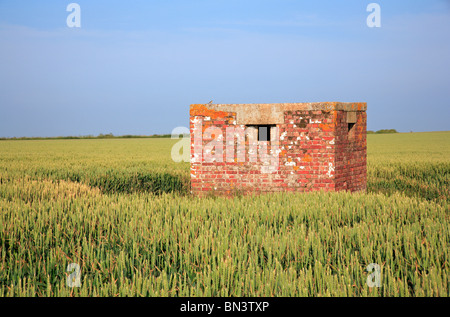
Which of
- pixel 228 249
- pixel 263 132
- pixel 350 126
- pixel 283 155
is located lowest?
pixel 228 249

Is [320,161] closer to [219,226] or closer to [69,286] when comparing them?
[219,226]

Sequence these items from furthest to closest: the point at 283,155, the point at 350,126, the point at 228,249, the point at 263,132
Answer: the point at 350,126
the point at 263,132
the point at 283,155
the point at 228,249

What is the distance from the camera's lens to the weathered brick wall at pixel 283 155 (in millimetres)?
9055

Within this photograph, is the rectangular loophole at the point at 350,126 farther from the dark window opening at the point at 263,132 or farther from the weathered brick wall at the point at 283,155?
the dark window opening at the point at 263,132

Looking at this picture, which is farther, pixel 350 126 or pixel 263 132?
pixel 350 126

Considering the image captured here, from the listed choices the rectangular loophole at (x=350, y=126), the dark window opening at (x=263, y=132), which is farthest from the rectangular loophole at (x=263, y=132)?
the rectangular loophole at (x=350, y=126)

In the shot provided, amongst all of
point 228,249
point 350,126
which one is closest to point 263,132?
point 350,126

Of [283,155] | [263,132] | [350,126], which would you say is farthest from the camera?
[350,126]

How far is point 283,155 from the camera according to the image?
9.20 meters

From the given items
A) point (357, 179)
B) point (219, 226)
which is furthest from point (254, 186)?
point (219, 226)

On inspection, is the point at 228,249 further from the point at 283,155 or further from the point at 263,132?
the point at 263,132

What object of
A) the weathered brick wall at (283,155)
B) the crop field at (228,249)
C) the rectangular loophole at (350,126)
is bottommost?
the crop field at (228,249)

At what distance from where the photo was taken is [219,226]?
5.52 meters

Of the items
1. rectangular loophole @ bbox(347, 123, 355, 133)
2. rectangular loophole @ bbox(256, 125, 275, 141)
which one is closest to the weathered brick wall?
rectangular loophole @ bbox(347, 123, 355, 133)
